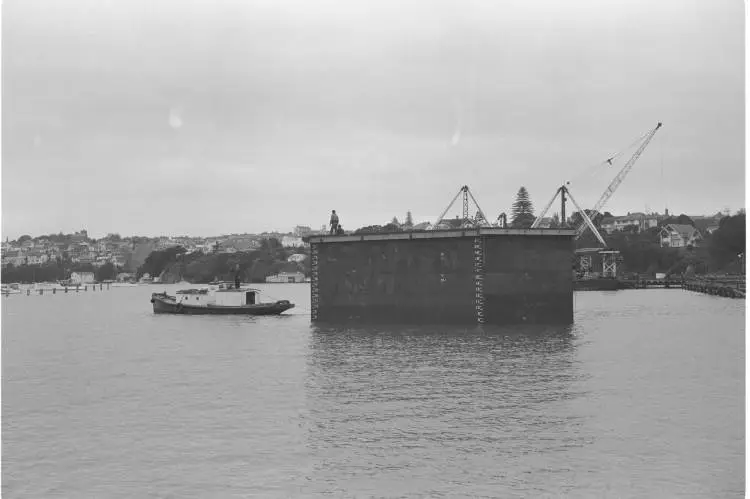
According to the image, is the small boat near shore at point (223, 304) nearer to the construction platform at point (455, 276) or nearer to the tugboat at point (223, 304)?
the tugboat at point (223, 304)

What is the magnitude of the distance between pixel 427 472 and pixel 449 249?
29.9m

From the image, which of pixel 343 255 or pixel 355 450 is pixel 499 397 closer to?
pixel 355 450

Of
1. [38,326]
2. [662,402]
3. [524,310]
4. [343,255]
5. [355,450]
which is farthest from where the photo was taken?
[38,326]

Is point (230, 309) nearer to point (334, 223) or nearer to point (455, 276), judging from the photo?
point (334, 223)

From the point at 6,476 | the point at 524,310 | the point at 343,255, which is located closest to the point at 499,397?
the point at 6,476

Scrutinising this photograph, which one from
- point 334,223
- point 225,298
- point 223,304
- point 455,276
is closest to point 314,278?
point 334,223

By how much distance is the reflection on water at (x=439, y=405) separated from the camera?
21297 millimetres

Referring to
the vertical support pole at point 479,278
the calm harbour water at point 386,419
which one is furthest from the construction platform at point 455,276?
the calm harbour water at point 386,419

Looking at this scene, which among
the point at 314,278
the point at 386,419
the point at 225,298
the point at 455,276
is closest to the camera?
the point at 386,419

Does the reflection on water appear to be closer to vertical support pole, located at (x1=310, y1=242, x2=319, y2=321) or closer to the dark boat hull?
vertical support pole, located at (x1=310, y1=242, x2=319, y2=321)

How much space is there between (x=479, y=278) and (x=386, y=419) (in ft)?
78.2

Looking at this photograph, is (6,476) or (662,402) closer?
(6,476)

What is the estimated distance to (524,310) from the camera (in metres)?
49.0

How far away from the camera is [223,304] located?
2955 inches
